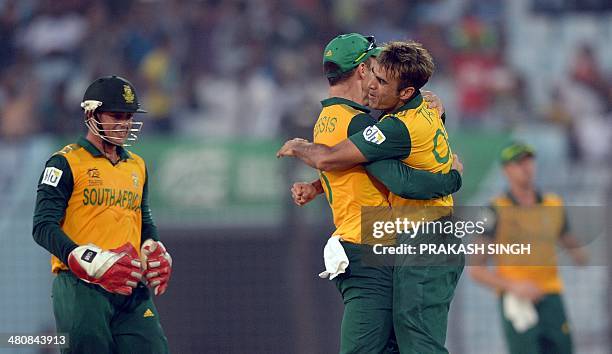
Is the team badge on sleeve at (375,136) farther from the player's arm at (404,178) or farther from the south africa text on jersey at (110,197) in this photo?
the south africa text on jersey at (110,197)

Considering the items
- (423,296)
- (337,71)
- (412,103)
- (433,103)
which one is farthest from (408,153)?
(423,296)

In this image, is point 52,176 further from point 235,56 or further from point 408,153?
point 235,56

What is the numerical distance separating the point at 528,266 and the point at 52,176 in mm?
4704

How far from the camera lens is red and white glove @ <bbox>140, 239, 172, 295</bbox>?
20.7ft

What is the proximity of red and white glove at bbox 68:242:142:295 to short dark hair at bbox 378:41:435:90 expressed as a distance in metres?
1.78

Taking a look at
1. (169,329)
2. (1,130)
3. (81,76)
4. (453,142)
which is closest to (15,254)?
(169,329)

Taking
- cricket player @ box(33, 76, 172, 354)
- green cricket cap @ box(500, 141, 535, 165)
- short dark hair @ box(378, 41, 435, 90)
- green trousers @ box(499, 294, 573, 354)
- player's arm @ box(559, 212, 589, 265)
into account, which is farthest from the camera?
green cricket cap @ box(500, 141, 535, 165)

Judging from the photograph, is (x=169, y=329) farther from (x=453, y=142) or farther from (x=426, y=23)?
(x=426, y=23)

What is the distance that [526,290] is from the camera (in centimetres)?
905

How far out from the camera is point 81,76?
14273 millimetres

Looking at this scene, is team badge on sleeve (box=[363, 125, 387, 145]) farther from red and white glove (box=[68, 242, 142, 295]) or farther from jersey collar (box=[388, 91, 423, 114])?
red and white glove (box=[68, 242, 142, 295])

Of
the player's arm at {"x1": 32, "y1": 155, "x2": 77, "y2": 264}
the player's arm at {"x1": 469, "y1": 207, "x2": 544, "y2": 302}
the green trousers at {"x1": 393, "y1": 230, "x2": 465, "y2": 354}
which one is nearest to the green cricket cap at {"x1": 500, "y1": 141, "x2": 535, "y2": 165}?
the player's arm at {"x1": 469, "y1": 207, "x2": 544, "y2": 302}

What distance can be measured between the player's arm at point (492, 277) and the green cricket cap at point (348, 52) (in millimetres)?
3553

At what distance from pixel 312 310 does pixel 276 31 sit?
197 inches
